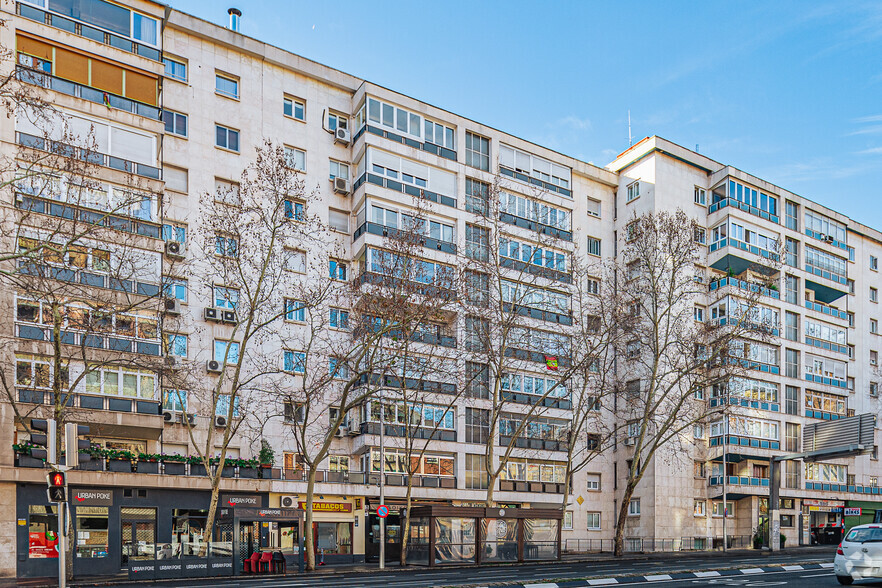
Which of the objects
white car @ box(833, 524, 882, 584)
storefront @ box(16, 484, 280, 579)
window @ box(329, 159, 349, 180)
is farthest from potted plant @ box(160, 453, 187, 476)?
white car @ box(833, 524, 882, 584)

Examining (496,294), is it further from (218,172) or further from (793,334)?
(793,334)

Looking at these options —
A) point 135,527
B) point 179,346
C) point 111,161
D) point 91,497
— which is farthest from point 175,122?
point 135,527

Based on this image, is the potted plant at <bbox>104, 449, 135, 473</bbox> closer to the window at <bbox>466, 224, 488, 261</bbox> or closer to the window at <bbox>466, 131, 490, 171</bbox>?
the window at <bbox>466, 224, 488, 261</bbox>

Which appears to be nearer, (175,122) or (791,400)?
(175,122)

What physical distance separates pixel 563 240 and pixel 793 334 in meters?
19.7

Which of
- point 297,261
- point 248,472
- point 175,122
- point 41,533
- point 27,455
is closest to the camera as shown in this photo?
point 27,455

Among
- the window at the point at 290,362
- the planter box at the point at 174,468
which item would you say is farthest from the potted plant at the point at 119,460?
the window at the point at 290,362

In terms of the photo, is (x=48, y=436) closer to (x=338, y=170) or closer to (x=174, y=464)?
(x=174, y=464)

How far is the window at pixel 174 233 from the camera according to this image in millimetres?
39812

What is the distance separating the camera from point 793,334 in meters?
60.4

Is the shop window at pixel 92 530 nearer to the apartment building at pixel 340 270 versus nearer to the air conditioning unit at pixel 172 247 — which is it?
the apartment building at pixel 340 270

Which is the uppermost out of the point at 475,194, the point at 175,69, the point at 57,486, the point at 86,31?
the point at 175,69

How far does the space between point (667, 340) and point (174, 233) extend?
26.8 meters

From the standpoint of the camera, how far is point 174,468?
3703 centimetres
